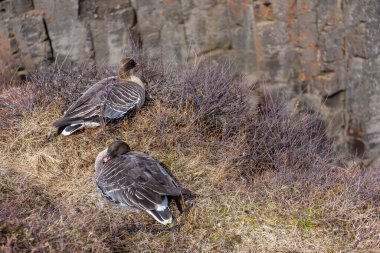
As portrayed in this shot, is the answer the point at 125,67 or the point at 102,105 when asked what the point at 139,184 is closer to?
the point at 102,105

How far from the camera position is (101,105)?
18.2 feet

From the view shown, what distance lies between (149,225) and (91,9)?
177 inches

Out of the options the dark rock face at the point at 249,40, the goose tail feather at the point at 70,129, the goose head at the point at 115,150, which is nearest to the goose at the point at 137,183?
the goose head at the point at 115,150

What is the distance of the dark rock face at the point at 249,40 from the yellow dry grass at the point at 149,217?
7.29ft

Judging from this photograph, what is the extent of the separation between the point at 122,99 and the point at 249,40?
3608 millimetres

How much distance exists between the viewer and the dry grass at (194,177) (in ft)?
14.7

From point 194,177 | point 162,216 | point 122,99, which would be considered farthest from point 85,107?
point 162,216

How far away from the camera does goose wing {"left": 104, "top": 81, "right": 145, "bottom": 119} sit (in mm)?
5586

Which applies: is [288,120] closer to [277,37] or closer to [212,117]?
[212,117]

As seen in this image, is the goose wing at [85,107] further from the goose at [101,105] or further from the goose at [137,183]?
the goose at [137,183]

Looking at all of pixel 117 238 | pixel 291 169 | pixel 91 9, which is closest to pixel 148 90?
pixel 291 169

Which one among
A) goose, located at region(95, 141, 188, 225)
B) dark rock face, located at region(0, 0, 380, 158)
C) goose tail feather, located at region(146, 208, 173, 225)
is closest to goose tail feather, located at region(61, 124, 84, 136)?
goose, located at region(95, 141, 188, 225)

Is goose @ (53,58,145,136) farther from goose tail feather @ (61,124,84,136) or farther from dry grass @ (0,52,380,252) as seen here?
dry grass @ (0,52,380,252)

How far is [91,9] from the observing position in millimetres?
8383
